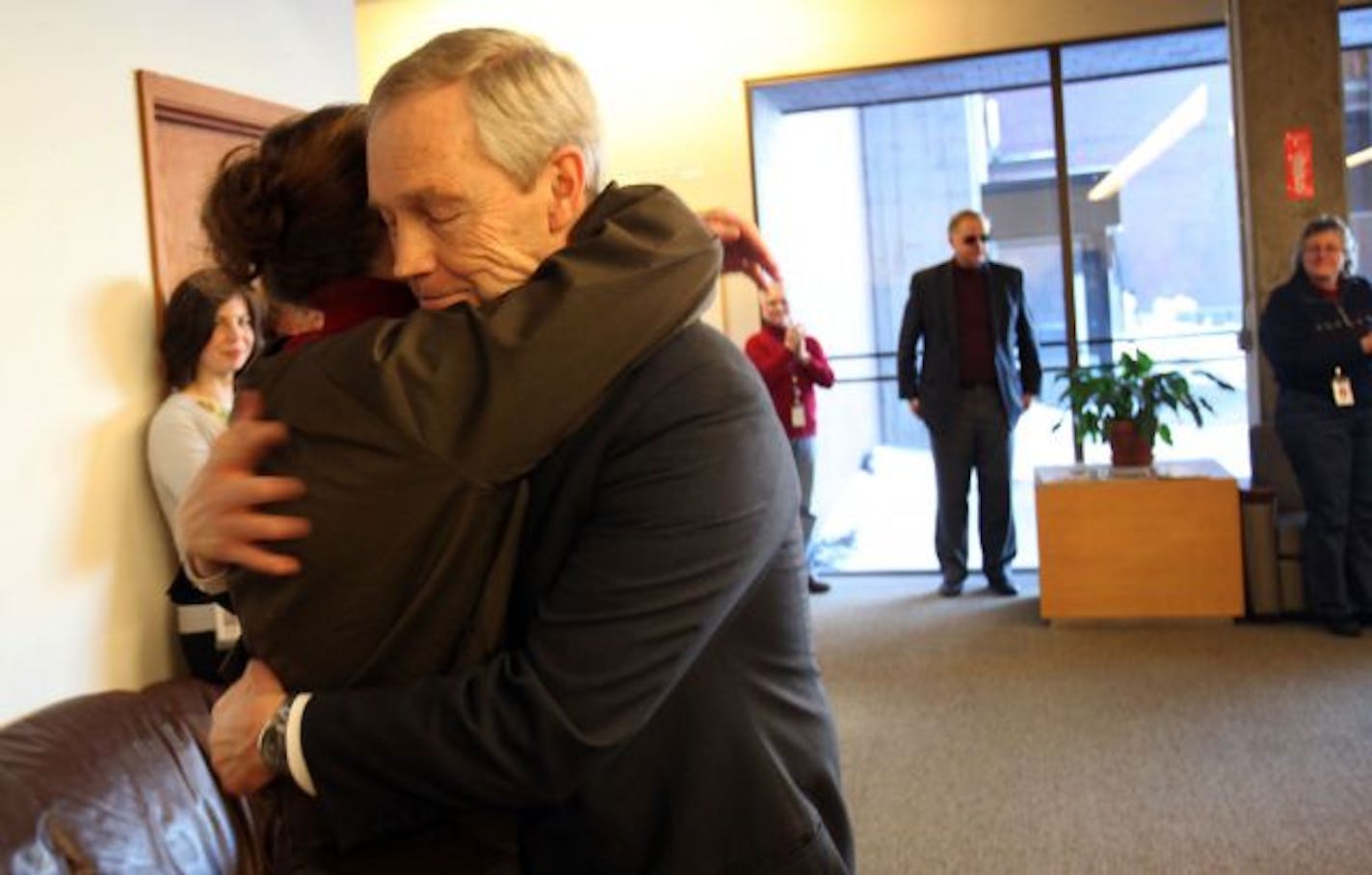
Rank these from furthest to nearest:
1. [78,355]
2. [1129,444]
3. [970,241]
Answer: [970,241]
[1129,444]
[78,355]

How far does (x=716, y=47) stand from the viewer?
7438mm

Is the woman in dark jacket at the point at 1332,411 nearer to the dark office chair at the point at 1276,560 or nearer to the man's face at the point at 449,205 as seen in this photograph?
the dark office chair at the point at 1276,560

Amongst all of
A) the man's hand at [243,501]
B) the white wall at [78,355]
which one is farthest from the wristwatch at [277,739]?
the white wall at [78,355]

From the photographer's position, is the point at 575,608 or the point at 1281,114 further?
the point at 1281,114

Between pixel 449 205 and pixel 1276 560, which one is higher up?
pixel 449 205

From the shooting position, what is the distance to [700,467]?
946mm

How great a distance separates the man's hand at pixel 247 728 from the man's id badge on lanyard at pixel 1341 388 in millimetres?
5256

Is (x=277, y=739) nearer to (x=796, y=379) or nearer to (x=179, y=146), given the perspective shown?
(x=179, y=146)

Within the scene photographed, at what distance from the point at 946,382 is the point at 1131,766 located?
2.87 meters

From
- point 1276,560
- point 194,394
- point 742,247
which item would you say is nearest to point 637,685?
point 742,247

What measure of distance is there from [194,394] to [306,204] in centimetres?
279

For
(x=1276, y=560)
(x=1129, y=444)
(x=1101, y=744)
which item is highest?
(x=1129, y=444)

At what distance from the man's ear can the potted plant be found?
207 inches

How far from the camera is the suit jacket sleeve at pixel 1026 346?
6.62m
